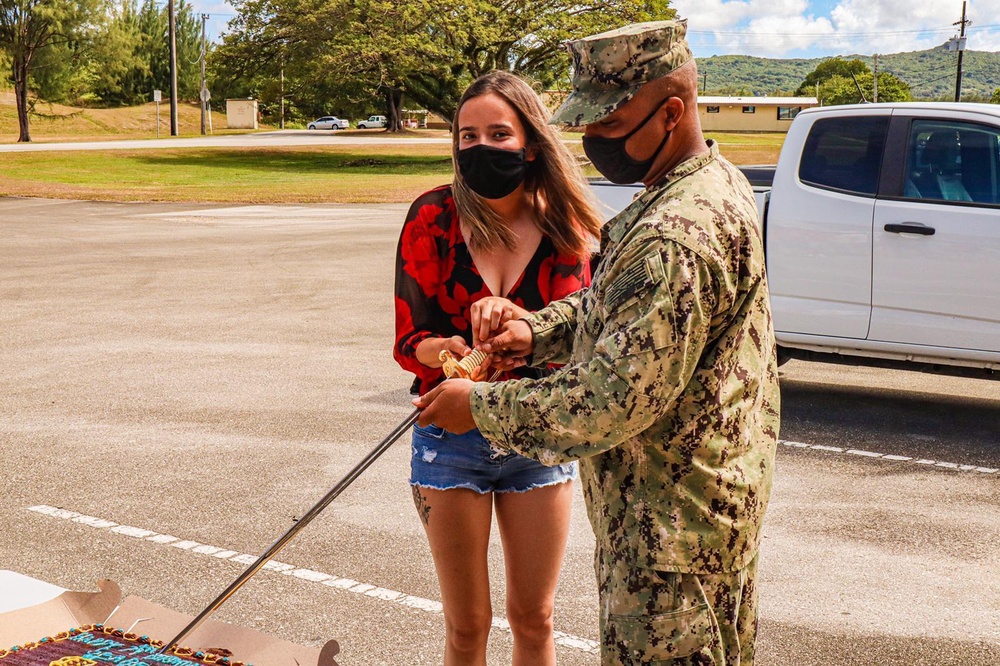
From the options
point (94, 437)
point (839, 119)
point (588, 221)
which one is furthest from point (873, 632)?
point (94, 437)

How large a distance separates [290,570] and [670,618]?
9.53 ft

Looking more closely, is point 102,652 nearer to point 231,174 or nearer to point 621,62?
point 621,62

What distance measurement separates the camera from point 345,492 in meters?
5.54

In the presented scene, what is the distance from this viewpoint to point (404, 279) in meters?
2.80

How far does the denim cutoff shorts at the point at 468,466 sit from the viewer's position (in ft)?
8.90

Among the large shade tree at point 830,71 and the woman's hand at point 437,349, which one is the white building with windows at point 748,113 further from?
the woman's hand at point 437,349

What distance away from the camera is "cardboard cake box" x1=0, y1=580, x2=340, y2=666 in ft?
11.0

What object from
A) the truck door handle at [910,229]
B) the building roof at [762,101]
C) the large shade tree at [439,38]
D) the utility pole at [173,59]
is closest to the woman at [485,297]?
the truck door handle at [910,229]

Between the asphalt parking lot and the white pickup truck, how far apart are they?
0.62 metres

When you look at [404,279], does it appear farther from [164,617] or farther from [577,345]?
[164,617]

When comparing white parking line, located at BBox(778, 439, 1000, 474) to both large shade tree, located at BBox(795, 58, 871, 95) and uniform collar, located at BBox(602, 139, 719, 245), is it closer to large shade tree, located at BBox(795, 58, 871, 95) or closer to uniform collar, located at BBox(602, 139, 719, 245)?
uniform collar, located at BBox(602, 139, 719, 245)

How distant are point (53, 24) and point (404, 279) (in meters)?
50.6

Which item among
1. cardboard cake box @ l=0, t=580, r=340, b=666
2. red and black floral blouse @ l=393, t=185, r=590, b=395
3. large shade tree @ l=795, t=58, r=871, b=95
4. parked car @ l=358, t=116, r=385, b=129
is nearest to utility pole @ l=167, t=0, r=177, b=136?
parked car @ l=358, t=116, r=385, b=129

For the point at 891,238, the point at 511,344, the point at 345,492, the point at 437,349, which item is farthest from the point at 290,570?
the point at 891,238
